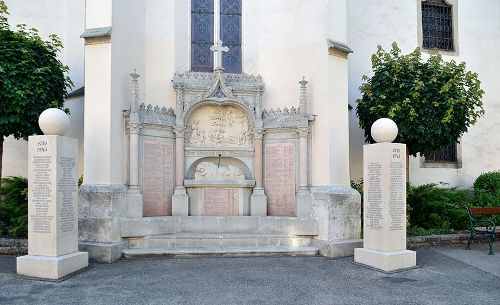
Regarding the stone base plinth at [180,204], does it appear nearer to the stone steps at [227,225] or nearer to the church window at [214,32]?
the stone steps at [227,225]

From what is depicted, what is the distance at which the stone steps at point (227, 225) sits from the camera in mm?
9422

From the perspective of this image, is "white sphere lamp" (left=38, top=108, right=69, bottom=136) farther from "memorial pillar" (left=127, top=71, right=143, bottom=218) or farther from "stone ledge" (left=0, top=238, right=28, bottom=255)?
"stone ledge" (left=0, top=238, right=28, bottom=255)

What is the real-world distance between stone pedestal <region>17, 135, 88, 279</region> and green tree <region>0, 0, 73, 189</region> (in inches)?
83.6

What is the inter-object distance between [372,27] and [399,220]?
26.1 feet

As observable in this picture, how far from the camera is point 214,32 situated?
11055 millimetres

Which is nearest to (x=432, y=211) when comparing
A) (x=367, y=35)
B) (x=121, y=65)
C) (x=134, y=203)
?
(x=367, y=35)

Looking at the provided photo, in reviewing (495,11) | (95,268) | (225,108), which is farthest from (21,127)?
(495,11)

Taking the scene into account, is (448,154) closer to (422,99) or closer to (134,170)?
(422,99)

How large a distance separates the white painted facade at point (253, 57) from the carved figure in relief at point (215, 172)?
1.67 metres

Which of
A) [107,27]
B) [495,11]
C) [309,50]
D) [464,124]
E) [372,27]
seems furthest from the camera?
[495,11]

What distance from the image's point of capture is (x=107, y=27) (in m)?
9.22

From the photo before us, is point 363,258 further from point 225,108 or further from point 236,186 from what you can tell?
point 225,108

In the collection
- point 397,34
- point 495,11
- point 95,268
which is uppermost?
point 495,11

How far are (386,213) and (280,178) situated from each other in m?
3.04
